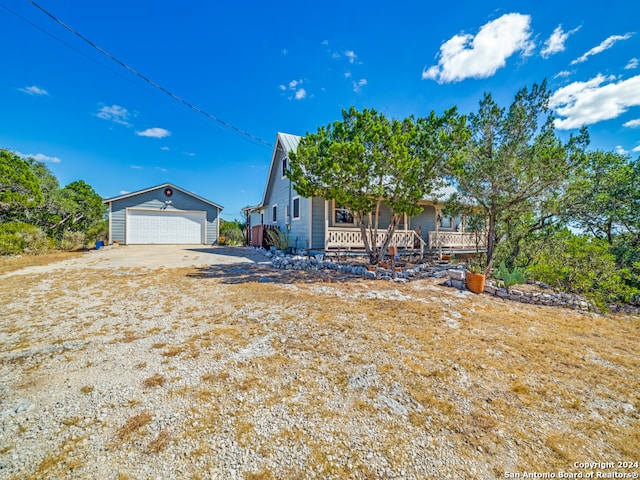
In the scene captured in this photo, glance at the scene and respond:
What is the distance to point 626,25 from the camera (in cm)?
706

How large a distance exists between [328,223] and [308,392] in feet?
34.3

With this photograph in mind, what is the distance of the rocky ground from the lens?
1692 mm

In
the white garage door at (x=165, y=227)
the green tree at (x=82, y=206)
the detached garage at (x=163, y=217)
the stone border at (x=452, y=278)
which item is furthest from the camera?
the white garage door at (x=165, y=227)

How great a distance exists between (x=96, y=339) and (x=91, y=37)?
353 inches

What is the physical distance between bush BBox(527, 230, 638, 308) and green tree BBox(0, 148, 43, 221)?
19862mm

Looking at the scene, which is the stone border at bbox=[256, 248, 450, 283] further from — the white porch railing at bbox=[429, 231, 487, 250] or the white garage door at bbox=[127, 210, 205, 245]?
the white garage door at bbox=[127, 210, 205, 245]

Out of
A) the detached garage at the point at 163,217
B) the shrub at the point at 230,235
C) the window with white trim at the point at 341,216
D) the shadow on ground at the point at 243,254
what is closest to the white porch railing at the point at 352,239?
the window with white trim at the point at 341,216

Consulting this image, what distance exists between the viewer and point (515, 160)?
7.05 meters

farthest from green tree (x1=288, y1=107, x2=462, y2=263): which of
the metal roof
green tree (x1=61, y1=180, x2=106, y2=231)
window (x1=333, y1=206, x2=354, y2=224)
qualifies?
green tree (x1=61, y1=180, x2=106, y2=231)

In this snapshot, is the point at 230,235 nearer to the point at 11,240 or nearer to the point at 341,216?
the point at 341,216

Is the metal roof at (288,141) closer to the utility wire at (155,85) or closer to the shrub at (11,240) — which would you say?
the utility wire at (155,85)

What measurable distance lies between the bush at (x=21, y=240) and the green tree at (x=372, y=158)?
12312 millimetres

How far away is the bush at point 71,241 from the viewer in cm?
1360

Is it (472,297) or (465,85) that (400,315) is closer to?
(472,297)
